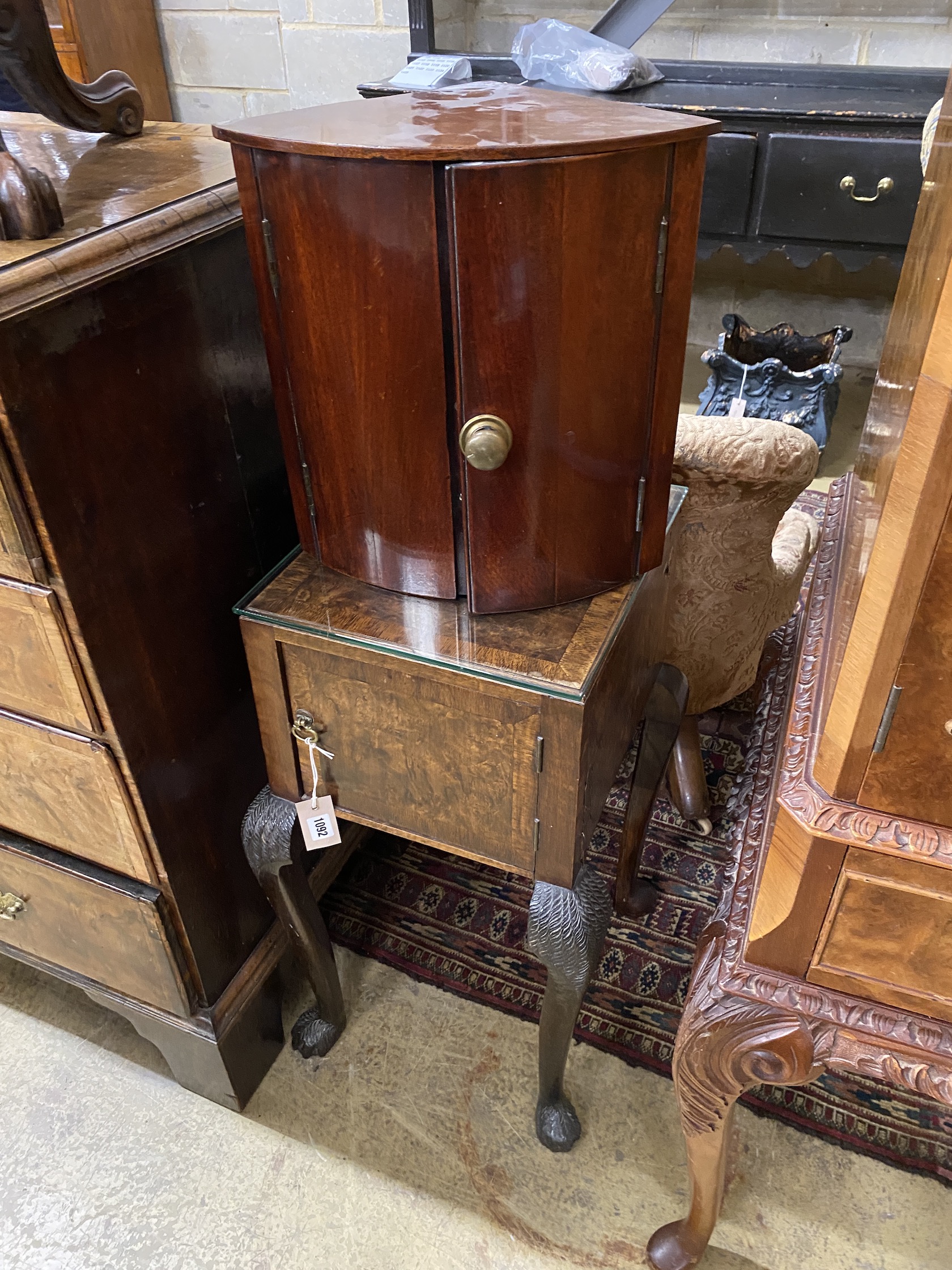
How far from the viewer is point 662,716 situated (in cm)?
117

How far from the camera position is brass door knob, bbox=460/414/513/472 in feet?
2.34

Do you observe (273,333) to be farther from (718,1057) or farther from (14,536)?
(718,1057)

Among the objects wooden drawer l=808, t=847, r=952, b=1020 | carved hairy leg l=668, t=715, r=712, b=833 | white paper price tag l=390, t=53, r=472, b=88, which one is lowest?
carved hairy leg l=668, t=715, r=712, b=833

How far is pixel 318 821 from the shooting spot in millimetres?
953

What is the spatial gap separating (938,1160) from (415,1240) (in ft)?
2.19

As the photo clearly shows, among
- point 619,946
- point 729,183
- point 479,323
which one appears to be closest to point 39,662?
point 479,323

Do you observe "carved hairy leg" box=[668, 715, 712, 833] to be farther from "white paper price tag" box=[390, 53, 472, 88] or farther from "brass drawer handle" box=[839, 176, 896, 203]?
"white paper price tag" box=[390, 53, 472, 88]

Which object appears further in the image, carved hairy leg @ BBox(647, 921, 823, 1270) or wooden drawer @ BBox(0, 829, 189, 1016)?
wooden drawer @ BBox(0, 829, 189, 1016)

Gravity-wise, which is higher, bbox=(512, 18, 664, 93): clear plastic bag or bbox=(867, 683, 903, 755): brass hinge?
bbox=(512, 18, 664, 93): clear plastic bag

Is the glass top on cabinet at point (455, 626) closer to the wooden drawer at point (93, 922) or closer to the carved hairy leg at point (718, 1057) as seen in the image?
the carved hairy leg at point (718, 1057)

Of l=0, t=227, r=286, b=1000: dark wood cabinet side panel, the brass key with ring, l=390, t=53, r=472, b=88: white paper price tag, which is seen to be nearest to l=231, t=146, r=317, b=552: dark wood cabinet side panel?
Result: l=0, t=227, r=286, b=1000: dark wood cabinet side panel

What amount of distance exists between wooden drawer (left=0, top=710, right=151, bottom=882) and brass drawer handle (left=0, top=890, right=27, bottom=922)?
128 mm

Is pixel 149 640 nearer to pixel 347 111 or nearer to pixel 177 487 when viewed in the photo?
pixel 177 487

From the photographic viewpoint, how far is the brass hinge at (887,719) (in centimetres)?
61
